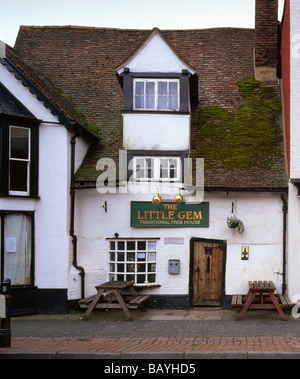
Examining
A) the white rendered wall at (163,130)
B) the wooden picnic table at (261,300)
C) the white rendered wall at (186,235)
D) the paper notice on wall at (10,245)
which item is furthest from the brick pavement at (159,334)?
the white rendered wall at (163,130)

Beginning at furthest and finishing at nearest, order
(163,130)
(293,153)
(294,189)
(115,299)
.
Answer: (163,130), (294,189), (293,153), (115,299)

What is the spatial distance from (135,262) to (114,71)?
7.03 meters

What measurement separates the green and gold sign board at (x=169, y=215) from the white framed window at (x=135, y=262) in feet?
1.97

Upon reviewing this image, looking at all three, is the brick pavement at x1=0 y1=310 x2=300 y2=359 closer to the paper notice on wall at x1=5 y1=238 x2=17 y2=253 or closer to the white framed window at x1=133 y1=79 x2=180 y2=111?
the paper notice on wall at x1=5 y1=238 x2=17 y2=253

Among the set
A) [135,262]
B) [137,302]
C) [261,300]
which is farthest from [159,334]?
[135,262]

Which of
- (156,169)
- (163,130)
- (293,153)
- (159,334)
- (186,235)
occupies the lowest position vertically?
(159,334)

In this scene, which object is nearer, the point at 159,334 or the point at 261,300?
the point at 159,334

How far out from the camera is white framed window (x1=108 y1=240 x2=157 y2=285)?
15547 millimetres

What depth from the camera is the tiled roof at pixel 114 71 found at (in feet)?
51.3

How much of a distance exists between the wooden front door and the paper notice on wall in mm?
4910

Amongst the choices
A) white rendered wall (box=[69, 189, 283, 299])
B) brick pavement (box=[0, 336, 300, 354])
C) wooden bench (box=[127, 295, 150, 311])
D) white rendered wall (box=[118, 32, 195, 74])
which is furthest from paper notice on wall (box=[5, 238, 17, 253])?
white rendered wall (box=[118, 32, 195, 74])

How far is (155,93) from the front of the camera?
621 inches

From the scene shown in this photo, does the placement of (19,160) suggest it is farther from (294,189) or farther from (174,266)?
(294,189)
